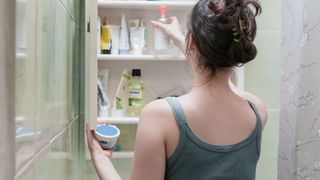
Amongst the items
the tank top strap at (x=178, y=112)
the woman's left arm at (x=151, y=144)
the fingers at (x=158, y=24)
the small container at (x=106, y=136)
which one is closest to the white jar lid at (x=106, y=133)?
the small container at (x=106, y=136)

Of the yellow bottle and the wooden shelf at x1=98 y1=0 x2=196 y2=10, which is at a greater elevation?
the wooden shelf at x1=98 y1=0 x2=196 y2=10

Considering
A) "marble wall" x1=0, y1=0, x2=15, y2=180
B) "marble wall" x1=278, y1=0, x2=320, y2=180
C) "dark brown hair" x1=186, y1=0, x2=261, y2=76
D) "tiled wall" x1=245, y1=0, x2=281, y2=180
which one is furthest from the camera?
"tiled wall" x1=245, y1=0, x2=281, y2=180

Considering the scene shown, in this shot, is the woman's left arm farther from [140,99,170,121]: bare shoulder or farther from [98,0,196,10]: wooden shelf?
[98,0,196,10]: wooden shelf

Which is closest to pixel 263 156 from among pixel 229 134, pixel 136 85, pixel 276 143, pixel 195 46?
pixel 276 143

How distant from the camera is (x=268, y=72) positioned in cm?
165

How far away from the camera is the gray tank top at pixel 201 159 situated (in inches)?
33.8

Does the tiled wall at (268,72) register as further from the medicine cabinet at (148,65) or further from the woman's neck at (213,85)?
the woman's neck at (213,85)

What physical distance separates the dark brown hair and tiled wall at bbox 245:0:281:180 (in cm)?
78

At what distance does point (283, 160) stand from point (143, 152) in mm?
890

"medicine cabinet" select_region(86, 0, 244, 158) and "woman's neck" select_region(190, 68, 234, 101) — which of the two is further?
"medicine cabinet" select_region(86, 0, 244, 158)

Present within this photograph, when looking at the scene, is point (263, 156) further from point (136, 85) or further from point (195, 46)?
point (195, 46)

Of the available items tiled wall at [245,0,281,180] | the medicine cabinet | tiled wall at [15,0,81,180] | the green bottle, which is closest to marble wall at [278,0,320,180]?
tiled wall at [245,0,281,180]

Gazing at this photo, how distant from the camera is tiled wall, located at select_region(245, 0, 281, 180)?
165 centimetres

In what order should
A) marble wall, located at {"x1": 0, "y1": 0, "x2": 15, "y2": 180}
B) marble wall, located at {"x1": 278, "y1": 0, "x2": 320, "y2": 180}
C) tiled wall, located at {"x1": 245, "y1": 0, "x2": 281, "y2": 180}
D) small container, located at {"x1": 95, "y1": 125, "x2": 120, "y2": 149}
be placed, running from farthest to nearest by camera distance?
tiled wall, located at {"x1": 245, "y1": 0, "x2": 281, "y2": 180}, marble wall, located at {"x1": 278, "y1": 0, "x2": 320, "y2": 180}, small container, located at {"x1": 95, "y1": 125, "x2": 120, "y2": 149}, marble wall, located at {"x1": 0, "y1": 0, "x2": 15, "y2": 180}
